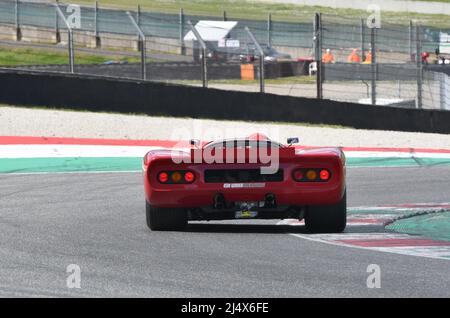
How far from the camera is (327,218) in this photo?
11.2m

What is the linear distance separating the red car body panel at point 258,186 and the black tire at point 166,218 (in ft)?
0.33

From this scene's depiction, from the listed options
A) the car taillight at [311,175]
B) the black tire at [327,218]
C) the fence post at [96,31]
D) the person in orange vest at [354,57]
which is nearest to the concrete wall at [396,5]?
the fence post at [96,31]

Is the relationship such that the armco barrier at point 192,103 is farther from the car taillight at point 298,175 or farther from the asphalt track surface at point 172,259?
the car taillight at point 298,175

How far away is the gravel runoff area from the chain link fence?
691 cm

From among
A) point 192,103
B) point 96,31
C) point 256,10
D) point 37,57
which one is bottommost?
point 192,103

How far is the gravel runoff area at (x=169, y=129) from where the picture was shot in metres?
22.0

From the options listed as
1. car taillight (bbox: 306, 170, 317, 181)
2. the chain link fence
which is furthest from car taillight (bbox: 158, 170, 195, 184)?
the chain link fence

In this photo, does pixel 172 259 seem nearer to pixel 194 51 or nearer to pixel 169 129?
pixel 169 129

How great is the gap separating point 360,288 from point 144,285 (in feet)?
4.41

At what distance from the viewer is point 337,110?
24469 mm

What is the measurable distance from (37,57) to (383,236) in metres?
28.1

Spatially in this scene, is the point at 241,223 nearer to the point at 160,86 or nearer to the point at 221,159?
the point at 221,159

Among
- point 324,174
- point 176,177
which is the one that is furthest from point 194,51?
point 324,174
